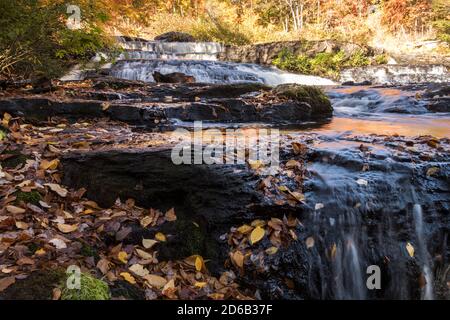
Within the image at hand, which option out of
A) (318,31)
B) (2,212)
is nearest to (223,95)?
(2,212)

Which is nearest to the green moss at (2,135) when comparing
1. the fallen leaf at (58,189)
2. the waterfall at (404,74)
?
the fallen leaf at (58,189)

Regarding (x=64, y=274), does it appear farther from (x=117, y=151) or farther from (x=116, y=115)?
(x=116, y=115)

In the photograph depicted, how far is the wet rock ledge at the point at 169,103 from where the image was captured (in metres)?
5.69

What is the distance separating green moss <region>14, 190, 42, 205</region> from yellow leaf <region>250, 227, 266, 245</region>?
1.83 m

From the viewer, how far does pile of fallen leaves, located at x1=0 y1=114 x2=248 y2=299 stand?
8.62 feet

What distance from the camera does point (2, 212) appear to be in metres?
2.99

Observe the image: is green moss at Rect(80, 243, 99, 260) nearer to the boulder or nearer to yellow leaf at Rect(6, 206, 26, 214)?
yellow leaf at Rect(6, 206, 26, 214)

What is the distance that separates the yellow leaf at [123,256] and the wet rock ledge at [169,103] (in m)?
3.30

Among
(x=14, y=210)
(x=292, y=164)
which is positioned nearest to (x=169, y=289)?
(x=14, y=210)

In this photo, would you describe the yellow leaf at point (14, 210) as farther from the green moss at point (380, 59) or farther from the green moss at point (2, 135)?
the green moss at point (380, 59)

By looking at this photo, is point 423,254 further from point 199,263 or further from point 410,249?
point 199,263

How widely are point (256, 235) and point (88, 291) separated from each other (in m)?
1.34

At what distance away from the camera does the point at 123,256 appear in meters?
2.89

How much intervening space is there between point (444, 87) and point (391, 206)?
7.85 meters
